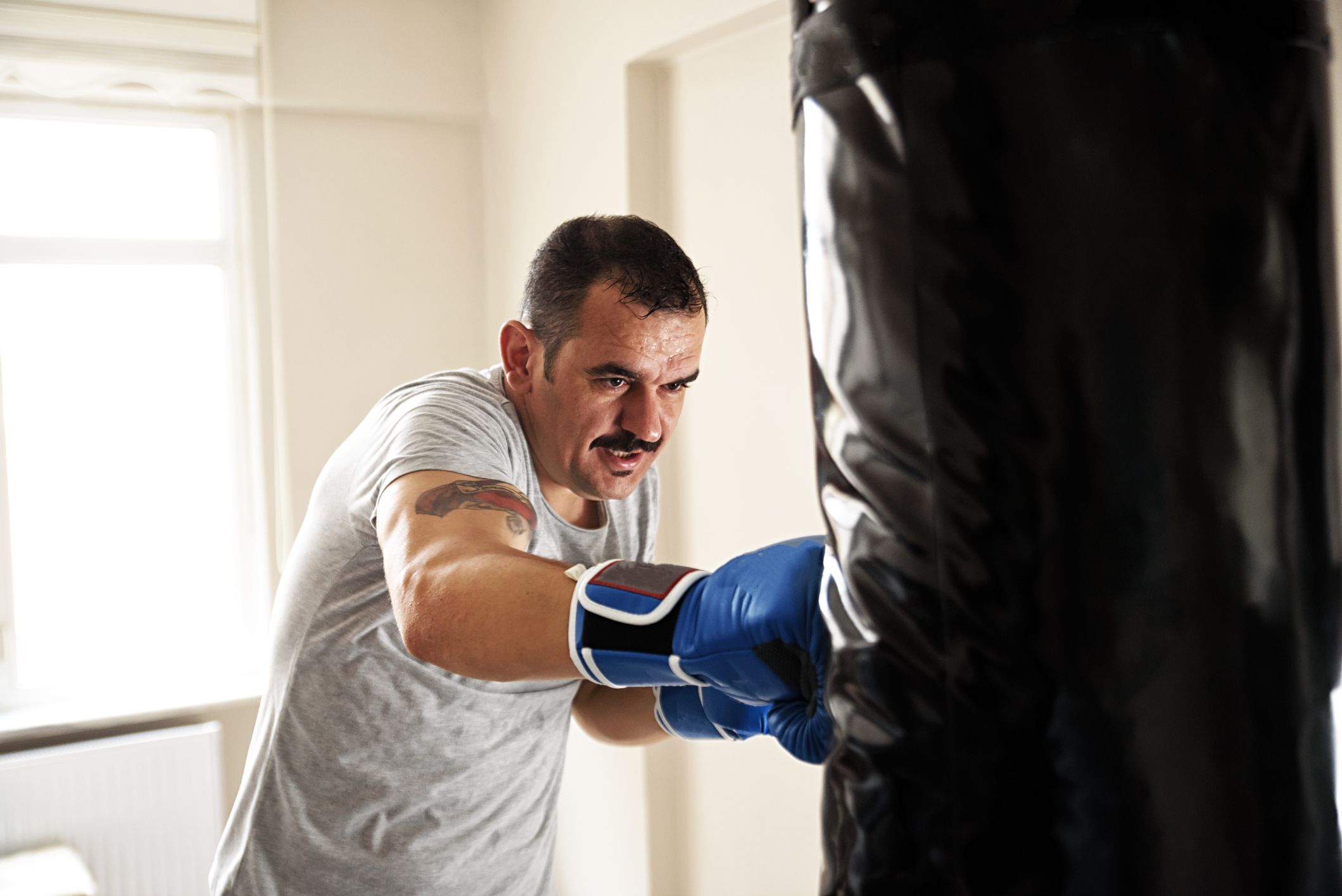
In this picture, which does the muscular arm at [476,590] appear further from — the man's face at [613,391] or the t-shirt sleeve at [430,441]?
the man's face at [613,391]

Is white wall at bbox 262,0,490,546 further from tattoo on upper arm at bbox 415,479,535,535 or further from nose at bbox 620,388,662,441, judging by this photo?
tattoo on upper arm at bbox 415,479,535,535

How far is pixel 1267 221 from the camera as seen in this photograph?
0.52 metres

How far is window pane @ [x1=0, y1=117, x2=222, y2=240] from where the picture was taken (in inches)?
138

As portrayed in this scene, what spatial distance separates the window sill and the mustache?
2576 mm

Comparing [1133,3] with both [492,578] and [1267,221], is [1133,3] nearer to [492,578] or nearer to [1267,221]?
[1267,221]

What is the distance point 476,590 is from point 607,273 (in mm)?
646

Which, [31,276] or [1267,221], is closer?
[1267,221]

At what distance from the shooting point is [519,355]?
4.84 ft

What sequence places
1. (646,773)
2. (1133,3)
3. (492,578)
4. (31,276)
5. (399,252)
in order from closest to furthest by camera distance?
(1133,3) → (492,578) → (646,773) → (31,276) → (399,252)

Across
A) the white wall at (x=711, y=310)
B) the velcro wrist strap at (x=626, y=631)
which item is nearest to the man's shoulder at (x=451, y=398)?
the velcro wrist strap at (x=626, y=631)

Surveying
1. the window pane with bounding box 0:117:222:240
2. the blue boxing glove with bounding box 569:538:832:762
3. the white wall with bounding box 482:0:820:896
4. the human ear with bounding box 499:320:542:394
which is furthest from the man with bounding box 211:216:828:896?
the window pane with bounding box 0:117:222:240

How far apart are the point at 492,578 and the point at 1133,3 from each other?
564mm

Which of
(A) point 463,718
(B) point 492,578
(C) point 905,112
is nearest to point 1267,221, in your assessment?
(C) point 905,112

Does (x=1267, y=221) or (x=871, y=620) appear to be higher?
(x=1267, y=221)
